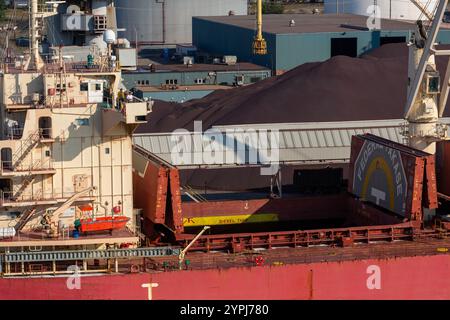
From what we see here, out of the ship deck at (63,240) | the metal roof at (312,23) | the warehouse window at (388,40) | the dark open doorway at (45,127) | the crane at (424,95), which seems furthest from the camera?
the metal roof at (312,23)

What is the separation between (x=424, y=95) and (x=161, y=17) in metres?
64.9

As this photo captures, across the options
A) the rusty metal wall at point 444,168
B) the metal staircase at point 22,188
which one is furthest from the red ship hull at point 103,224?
the rusty metal wall at point 444,168

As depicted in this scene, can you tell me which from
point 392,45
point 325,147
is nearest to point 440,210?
point 325,147

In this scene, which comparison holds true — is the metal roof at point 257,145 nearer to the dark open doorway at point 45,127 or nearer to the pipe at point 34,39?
the pipe at point 34,39

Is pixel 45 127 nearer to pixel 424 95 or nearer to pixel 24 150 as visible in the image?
pixel 24 150

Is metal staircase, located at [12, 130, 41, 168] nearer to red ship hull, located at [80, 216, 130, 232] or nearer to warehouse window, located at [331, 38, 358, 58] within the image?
red ship hull, located at [80, 216, 130, 232]

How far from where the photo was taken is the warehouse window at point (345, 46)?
74500 millimetres

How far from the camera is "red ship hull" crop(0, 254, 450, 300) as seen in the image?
30.7 meters

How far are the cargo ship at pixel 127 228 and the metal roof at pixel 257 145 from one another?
11.9 meters

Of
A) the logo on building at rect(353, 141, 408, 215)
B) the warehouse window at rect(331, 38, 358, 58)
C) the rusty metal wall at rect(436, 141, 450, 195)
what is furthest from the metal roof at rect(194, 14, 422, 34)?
the logo on building at rect(353, 141, 408, 215)

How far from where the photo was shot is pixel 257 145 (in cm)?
4875

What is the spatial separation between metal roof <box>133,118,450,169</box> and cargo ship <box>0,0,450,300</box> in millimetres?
11871

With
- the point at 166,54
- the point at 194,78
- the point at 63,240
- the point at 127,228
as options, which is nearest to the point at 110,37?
the point at 127,228
